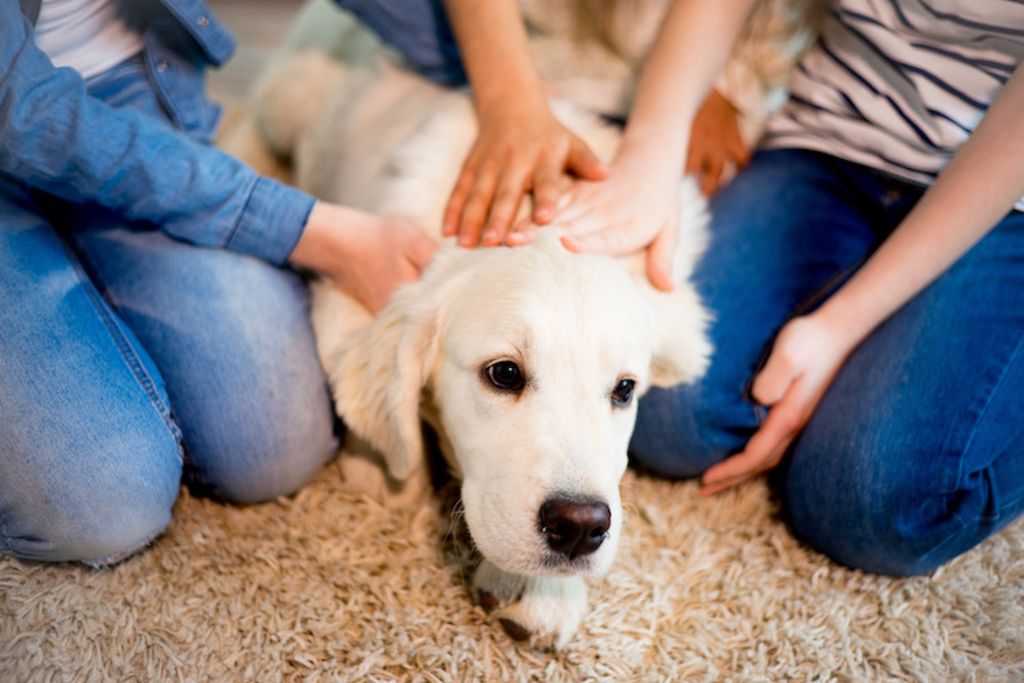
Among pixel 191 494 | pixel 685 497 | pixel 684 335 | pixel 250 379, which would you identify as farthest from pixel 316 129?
pixel 685 497

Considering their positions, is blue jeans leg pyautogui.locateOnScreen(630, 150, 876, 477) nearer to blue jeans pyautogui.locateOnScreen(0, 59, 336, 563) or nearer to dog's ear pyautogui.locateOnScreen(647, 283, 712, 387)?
dog's ear pyautogui.locateOnScreen(647, 283, 712, 387)

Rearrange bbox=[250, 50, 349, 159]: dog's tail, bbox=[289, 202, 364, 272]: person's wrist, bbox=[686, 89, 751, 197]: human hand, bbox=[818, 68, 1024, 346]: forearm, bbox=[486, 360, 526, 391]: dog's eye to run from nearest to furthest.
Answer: bbox=[486, 360, 526, 391]: dog's eye < bbox=[818, 68, 1024, 346]: forearm < bbox=[289, 202, 364, 272]: person's wrist < bbox=[686, 89, 751, 197]: human hand < bbox=[250, 50, 349, 159]: dog's tail

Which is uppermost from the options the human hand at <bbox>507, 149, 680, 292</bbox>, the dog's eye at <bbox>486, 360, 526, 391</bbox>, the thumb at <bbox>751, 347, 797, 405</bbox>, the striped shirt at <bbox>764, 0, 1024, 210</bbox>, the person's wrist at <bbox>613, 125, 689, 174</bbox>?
the striped shirt at <bbox>764, 0, 1024, 210</bbox>

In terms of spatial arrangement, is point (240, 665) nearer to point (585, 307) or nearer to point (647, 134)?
point (585, 307)

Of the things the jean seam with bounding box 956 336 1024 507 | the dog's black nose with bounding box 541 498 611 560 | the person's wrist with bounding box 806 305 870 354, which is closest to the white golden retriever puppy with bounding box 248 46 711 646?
the dog's black nose with bounding box 541 498 611 560

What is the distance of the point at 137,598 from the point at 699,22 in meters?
1.49

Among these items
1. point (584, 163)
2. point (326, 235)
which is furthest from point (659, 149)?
point (326, 235)

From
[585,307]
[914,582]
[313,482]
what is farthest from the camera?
[313,482]

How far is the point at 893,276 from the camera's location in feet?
4.82

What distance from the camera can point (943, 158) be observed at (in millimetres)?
1564

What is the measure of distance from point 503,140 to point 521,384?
20.3 inches

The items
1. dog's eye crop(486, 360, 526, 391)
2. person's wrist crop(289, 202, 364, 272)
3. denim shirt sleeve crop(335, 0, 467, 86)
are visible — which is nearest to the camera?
dog's eye crop(486, 360, 526, 391)

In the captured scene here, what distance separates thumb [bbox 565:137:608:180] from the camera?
1.50 meters

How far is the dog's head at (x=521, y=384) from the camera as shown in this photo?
1.16 metres
